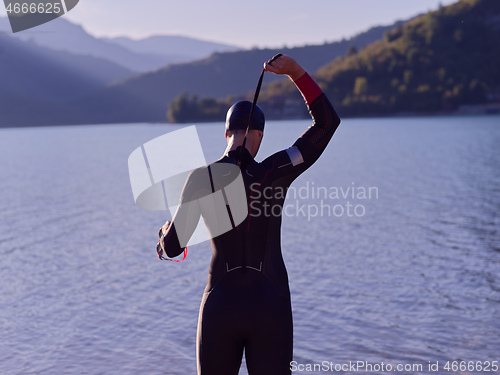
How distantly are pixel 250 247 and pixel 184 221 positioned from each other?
1.45 ft

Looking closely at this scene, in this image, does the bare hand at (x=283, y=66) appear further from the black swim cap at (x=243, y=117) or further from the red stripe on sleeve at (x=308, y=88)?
the black swim cap at (x=243, y=117)

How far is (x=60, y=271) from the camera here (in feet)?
51.5

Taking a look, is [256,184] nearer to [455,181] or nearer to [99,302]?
[99,302]

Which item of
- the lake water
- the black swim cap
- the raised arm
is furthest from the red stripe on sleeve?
the lake water

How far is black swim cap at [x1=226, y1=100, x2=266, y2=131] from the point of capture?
3.42 meters

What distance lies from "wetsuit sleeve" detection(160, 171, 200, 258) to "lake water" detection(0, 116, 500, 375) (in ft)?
18.8

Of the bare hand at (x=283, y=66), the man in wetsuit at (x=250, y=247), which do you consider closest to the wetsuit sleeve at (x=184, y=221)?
the man in wetsuit at (x=250, y=247)

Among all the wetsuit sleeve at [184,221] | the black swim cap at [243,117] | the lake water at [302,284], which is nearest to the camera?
the wetsuit sleeve at [184,221]

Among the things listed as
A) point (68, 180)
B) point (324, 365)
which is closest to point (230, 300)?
point (324, 365)

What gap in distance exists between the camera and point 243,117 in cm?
342

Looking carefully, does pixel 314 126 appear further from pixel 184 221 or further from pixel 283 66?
pixel 184 221

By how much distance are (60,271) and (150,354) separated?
741 cm

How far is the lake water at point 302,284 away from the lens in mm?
9258

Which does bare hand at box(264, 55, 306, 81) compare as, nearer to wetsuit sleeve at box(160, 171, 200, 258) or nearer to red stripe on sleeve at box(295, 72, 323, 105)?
red stripe on sleeve at box(295, 72, 323, 105)
